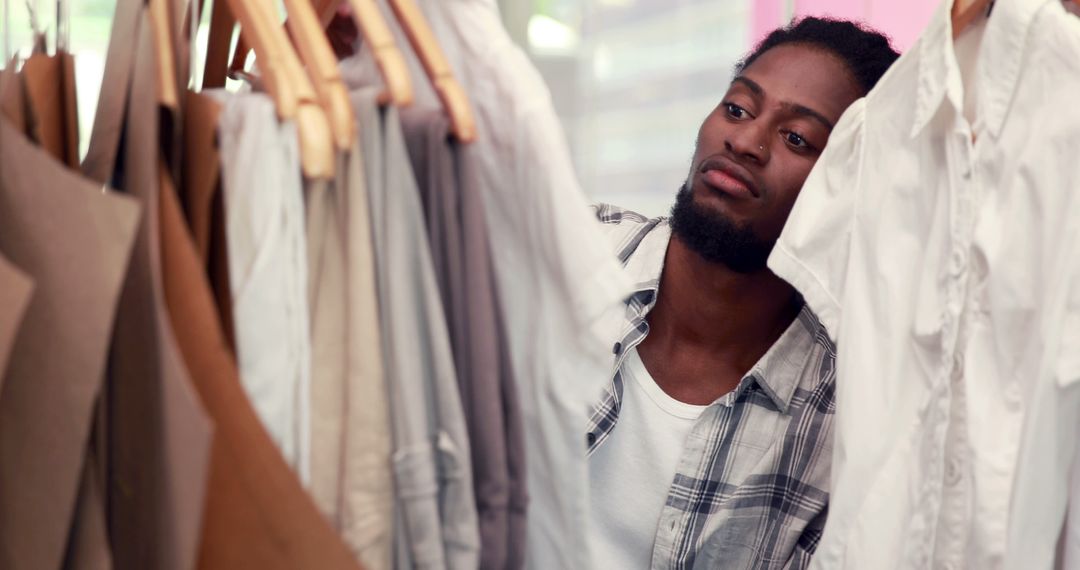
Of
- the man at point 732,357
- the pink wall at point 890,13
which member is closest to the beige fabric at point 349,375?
the man at point 732,357

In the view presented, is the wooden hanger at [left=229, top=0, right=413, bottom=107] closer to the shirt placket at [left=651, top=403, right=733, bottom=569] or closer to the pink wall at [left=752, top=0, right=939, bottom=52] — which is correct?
the shirt placket at [left=651, top=403, right=733, bottom=569]

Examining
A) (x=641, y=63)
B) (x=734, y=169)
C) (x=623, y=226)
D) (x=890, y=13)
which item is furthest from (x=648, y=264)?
(x=890, y=13)

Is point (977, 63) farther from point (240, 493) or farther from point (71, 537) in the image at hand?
point (71, 537)

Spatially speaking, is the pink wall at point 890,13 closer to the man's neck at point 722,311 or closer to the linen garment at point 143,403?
the man's neck at point 722,311

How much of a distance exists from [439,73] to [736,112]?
0.86 metres

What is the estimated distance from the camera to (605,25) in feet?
6.53

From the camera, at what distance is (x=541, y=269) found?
0.86m

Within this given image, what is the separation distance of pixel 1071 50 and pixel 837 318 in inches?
13.5

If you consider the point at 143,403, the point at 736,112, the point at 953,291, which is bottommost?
the point at 143,403

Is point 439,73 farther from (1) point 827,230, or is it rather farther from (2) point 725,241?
(2) point 725,241

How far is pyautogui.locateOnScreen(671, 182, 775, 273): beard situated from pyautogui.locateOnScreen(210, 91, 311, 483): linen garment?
2.88 feet

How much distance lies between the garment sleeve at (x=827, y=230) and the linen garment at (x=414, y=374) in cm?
50

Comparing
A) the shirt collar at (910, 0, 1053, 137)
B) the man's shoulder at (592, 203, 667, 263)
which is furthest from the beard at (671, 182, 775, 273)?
the shirt collar at (910, 0, 1053, 137)

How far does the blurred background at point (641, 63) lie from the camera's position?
6.40 ft
